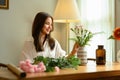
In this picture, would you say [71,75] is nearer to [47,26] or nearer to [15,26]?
[47,26]

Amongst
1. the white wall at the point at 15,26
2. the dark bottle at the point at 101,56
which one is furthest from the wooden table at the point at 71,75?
the white wall at the point at 15,26

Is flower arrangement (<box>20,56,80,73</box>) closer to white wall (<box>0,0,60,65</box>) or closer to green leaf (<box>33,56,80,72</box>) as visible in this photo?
green leaf (<box>33,56,80,72</box>)

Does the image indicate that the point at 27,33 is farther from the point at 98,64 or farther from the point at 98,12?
the point at 98,64

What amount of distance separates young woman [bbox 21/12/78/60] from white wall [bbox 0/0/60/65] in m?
0.84

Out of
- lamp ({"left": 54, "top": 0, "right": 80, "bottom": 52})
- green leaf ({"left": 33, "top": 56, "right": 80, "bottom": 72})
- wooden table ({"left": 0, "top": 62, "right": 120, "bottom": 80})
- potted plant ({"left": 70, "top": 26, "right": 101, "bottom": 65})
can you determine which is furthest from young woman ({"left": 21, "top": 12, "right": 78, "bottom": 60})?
wooden table ({"left": 0, "top": 62, "right": 120, "bottom": 80})

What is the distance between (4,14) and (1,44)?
474mm

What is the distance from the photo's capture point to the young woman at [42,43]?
10.1 ft

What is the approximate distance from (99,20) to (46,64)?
79.0 inches

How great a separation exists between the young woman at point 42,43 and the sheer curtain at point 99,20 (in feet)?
2.27

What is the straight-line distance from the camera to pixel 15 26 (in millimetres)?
4043

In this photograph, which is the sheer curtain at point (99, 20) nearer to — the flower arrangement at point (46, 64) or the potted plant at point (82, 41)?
the potted plant at point (82, 41)

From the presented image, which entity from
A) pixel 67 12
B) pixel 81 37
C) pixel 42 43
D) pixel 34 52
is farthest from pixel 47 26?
pixel 81 37

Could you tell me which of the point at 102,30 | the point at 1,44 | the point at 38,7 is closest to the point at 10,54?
the point at 1,44

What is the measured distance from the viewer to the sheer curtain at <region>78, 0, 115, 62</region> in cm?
345
